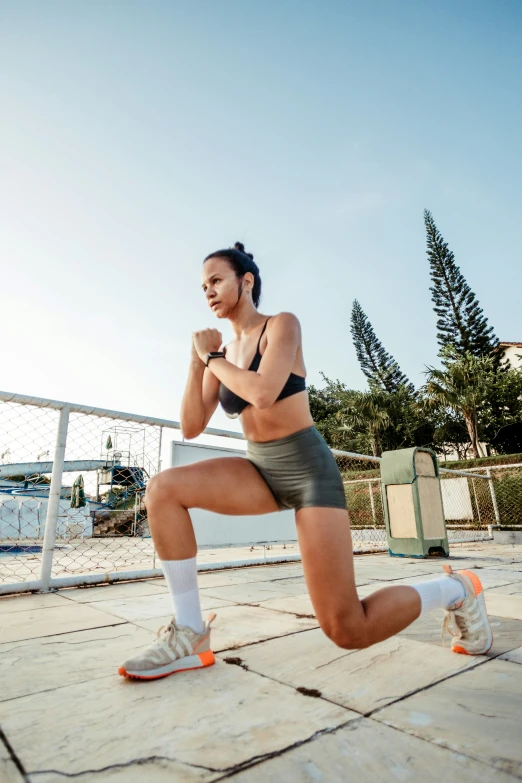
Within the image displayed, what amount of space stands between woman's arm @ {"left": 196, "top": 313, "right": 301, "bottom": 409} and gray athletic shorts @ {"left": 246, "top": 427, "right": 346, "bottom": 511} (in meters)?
0.16

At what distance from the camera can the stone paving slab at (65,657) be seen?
123 centimetres

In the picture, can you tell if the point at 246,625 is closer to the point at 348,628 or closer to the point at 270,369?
the point at 348,628

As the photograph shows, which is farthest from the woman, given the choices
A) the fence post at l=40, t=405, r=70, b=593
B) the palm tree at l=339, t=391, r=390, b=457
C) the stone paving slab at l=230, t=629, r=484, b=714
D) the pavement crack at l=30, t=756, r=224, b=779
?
the palm tree at l=339, t=391, r=390, b=457

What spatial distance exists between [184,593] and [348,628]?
21.9 inches

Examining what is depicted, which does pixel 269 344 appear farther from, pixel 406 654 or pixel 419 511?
pixel 419 511

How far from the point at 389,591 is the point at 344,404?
21678 mm

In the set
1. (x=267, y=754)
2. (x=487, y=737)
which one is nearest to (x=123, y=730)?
(x=267, y=754)

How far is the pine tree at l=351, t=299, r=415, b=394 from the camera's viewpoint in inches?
1067

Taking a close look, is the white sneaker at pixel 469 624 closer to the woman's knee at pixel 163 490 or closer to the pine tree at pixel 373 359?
the woman's knee at pixel 163 490

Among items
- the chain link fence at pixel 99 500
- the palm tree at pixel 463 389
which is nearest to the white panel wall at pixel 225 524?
the chain link fence at pixel 99 500

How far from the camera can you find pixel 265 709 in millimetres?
1007

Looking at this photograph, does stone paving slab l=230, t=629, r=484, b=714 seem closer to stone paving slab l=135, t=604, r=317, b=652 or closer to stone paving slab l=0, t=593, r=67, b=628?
stone paving slab l=135, t=604, r=317, b=652

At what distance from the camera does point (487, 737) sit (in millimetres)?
857

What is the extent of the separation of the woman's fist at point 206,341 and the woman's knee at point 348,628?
917 millimetres
